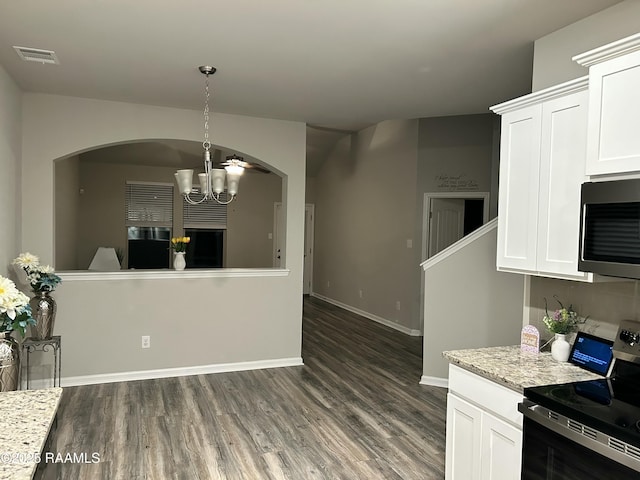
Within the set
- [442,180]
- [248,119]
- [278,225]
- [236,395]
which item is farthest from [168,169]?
[236,395]

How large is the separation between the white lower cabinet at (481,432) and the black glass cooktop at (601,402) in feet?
0.61

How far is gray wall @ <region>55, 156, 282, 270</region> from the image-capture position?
634 centimetres

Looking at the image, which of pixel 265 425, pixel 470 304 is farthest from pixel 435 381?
pixel 265 425

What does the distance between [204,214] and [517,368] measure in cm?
726

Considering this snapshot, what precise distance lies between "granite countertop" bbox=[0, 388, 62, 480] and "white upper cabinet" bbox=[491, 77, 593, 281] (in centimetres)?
216

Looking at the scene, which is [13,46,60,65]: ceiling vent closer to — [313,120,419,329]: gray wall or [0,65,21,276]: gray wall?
[0,65,21,276]: gray wall

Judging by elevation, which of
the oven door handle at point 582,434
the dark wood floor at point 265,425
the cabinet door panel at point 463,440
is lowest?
the dark wood floor at point 265,425

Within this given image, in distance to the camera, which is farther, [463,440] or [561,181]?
[463,440]

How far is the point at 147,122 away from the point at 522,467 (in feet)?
13.5

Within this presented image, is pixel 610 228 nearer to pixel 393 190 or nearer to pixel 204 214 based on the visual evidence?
pixel 393 190

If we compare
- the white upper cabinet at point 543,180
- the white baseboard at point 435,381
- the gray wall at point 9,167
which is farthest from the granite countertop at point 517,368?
the gray wall at point 9,167

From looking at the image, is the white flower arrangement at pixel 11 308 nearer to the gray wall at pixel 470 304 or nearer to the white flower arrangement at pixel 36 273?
the white flower arrangement at pixel 36 273

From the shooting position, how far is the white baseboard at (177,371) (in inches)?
167

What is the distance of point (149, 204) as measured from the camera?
823 cm
